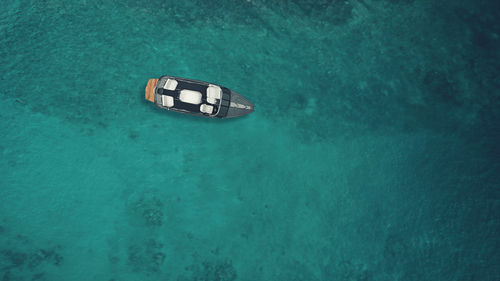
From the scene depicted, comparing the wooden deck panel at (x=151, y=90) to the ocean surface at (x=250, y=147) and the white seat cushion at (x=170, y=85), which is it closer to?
the ocean surface at (x=250, y=147)

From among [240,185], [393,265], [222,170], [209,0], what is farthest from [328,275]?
[209,0]

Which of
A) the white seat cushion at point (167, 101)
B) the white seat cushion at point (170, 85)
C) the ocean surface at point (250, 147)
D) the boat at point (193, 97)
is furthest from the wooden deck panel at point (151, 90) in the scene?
the white seat cushion at point (170, 85)

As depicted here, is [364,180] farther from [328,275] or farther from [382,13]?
[382,13]

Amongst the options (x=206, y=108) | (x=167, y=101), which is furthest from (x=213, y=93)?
(x=167, y=101)

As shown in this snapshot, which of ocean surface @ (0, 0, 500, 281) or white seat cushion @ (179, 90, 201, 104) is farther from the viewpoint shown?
ocean surface @ (0, 0, 500, 281)

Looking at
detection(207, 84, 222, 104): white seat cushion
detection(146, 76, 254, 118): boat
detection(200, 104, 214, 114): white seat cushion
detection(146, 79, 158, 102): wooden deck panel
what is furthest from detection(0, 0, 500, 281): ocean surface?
detection(207, 84, 222, 104): white seat cushion

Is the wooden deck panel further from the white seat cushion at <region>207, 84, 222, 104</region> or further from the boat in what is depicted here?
the white seat cushion at <region>207, 84, 222, 104</region>

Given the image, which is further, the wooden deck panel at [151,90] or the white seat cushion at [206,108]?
the wooden deck panel at [151,90]
